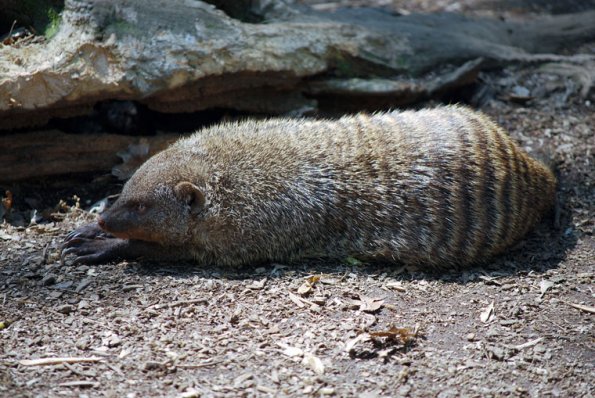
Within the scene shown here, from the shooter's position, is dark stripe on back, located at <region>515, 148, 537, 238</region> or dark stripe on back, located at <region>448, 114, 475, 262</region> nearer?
dark stripe on back, located at <region>448, 114, 475, 262</region>

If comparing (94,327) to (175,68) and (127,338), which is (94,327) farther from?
(175,68)

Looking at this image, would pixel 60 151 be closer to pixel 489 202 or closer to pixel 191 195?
pixel 191 195

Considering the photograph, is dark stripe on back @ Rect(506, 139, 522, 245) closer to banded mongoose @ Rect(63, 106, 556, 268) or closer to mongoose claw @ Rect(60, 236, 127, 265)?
banded mongoose @ Rect(63, 106, 556, 268)

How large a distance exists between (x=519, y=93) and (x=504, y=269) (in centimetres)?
266

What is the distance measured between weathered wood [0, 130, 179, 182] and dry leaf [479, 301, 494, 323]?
296cm

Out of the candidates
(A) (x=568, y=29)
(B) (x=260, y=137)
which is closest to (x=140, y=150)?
(B) (x=260, y=137)

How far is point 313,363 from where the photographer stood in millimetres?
3572

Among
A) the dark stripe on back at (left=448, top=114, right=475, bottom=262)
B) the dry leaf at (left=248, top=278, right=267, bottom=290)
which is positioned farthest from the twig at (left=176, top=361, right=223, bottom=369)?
the dark stripe on back at (left=448, top=114, right=475, bottom=262)

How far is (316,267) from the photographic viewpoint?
4660mm

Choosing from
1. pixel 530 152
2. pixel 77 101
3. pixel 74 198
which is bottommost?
pixel 74 198

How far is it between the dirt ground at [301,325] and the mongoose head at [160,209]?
23 centimetres

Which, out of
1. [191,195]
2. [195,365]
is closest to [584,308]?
[195,365]

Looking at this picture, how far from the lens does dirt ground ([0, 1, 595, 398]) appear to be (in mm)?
3443

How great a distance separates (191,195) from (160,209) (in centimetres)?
24
